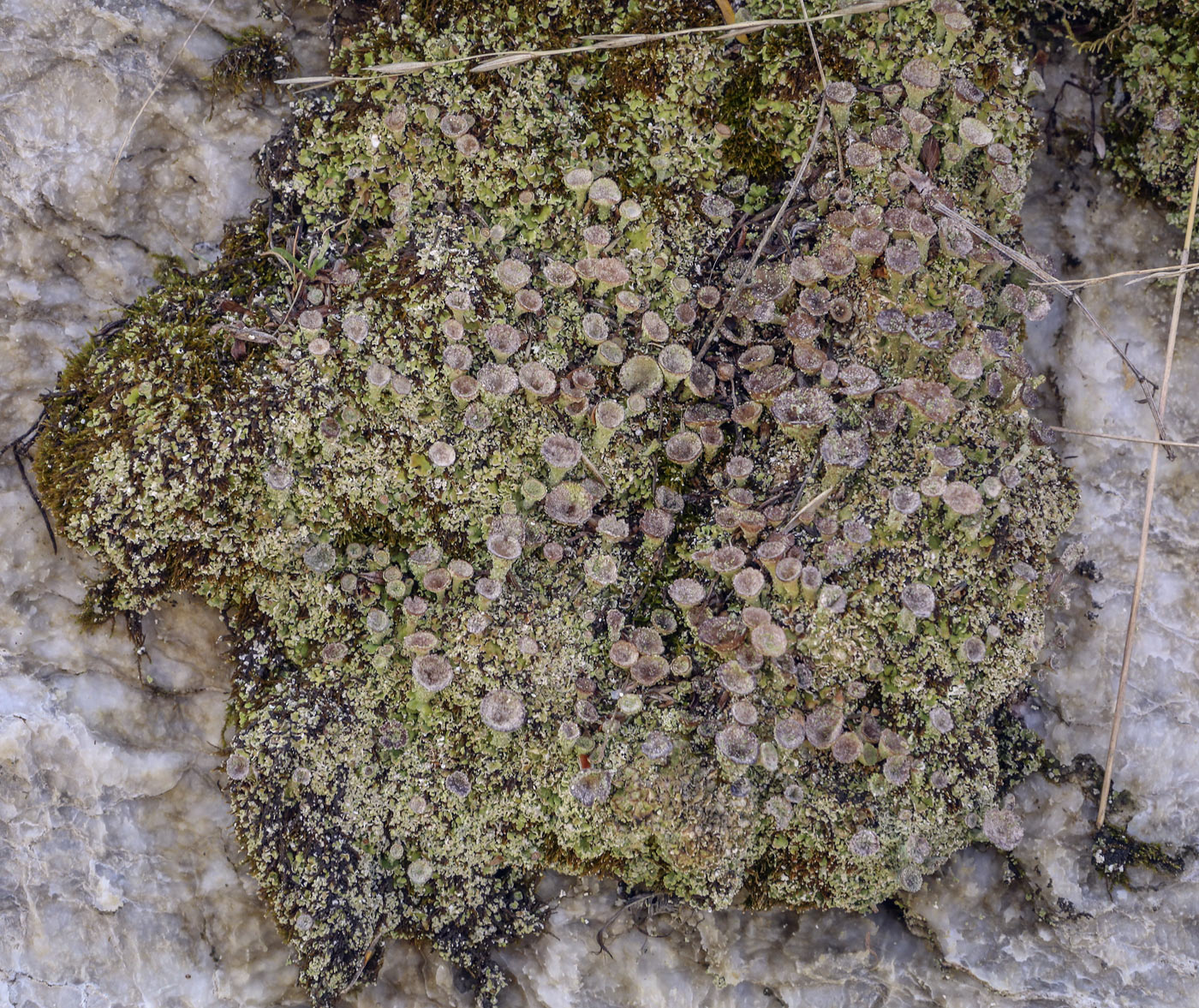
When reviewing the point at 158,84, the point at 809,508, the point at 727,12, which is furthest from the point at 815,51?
the point at 158,84

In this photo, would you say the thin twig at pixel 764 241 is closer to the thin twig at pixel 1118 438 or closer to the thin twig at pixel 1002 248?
the thin twig at pixel 1002 248

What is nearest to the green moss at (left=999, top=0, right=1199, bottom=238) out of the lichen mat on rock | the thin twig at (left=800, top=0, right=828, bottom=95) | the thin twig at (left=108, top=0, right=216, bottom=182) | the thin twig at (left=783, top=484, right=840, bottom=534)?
the lichen mat on rock

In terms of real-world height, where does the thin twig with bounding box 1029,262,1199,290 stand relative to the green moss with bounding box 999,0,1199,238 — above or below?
below

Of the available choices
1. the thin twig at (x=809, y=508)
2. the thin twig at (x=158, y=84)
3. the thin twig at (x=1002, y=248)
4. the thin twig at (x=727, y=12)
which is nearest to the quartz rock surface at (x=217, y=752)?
the thin twig at (x=158, y=84)

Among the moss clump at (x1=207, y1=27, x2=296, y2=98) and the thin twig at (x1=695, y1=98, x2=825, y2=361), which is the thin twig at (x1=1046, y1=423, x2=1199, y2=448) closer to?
the thin twig at (x1=695, y1=98, x2=825, y2=361)

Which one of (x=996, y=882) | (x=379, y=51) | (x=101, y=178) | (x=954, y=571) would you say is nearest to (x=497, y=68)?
(x=379, y=51)

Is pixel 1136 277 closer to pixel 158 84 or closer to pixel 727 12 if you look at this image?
pixel 727 12

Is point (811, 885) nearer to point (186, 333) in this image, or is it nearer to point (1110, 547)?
point (1110, 547)
